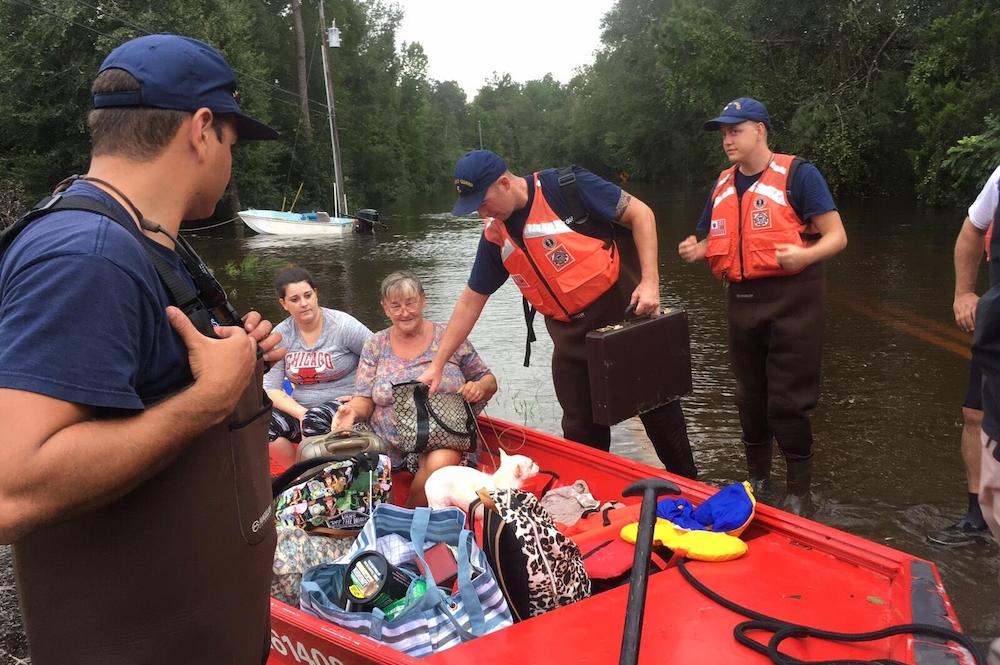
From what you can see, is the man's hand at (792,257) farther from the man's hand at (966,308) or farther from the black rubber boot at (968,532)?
the black rubber boot at (968,532)

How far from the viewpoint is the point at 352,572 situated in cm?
279

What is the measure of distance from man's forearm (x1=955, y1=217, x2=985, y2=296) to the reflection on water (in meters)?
1.25

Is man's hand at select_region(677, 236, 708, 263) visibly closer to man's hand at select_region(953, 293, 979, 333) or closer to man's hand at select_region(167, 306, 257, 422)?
man's hand at select_region(953, 293, 979, 333)

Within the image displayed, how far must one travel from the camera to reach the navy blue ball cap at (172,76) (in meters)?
1.41

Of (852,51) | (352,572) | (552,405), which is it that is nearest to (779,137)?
(852,51)

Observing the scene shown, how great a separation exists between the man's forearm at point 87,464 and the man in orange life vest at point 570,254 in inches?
98.4

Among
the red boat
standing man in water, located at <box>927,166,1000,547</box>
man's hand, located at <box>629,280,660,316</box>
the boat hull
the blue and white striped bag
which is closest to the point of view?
the red boat

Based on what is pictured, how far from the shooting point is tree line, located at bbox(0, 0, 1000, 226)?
651 inches

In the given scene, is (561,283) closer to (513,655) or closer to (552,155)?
(513,655)

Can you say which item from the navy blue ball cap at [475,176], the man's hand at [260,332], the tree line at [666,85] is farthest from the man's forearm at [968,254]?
the tree line at [666,85]

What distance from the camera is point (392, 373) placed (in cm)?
425

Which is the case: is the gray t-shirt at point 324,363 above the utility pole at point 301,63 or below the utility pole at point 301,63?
below

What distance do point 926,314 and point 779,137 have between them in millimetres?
13372

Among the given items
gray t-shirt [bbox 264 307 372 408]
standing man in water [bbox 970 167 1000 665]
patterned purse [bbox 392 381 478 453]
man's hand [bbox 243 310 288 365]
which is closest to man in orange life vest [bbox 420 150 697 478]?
patterned purse [bbox 392 381 478 453]
